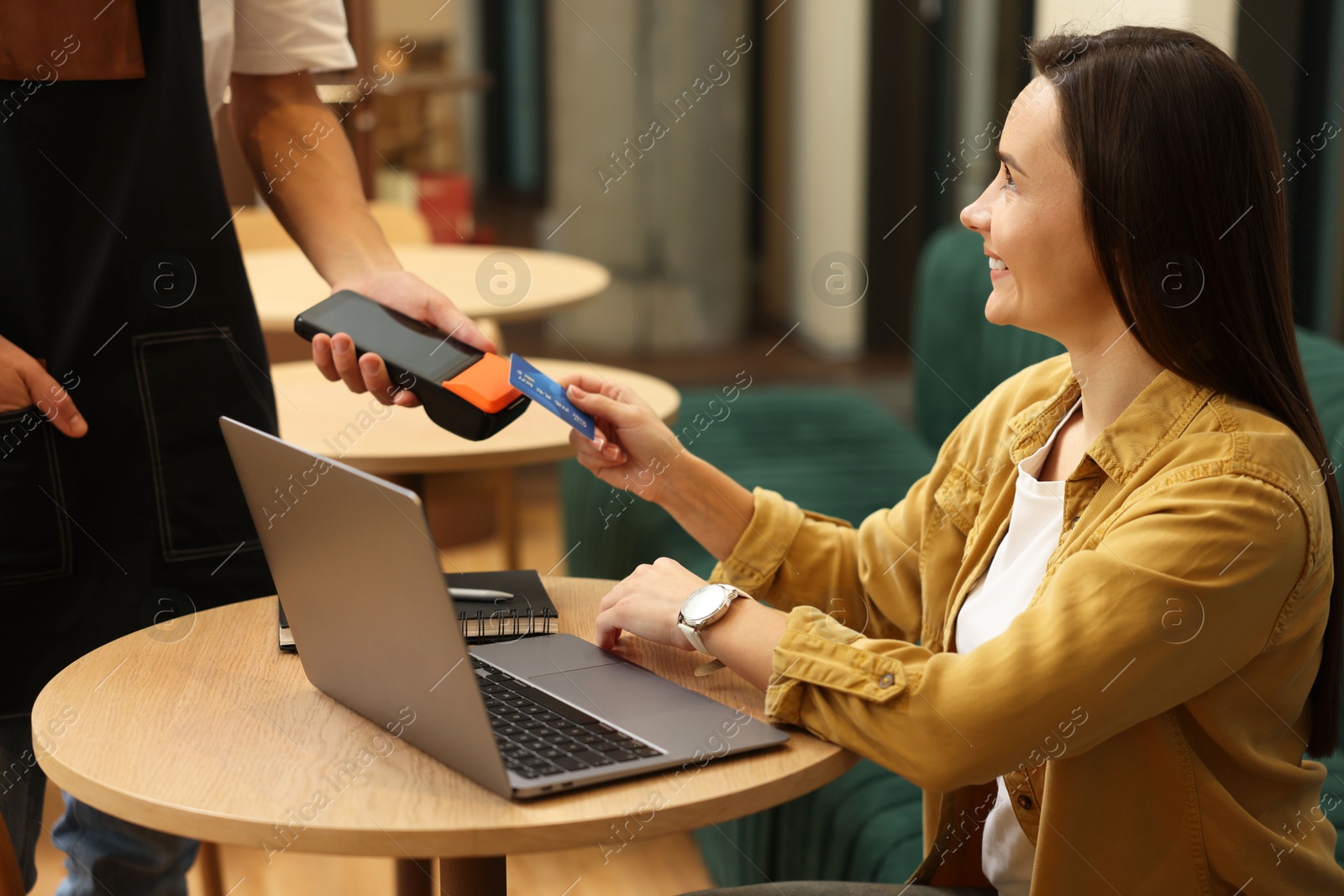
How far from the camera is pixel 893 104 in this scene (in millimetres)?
5473

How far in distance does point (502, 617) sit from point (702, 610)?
0.22 metres

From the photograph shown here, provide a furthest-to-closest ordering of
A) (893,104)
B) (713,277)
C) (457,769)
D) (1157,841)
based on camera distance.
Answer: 1. (713,277)
2. (893,104)
3. (1157,841)
4. (457,769)

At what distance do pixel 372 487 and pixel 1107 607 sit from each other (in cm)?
52

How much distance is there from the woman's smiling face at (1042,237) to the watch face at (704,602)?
336 mm

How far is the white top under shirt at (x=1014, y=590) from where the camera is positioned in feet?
3.92

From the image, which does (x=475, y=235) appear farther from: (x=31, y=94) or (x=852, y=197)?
(x=31, y=94)

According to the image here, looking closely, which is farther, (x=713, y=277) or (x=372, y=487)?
(x=713, y=277)

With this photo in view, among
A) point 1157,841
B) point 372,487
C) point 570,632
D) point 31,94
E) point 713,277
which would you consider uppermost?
point 31,94

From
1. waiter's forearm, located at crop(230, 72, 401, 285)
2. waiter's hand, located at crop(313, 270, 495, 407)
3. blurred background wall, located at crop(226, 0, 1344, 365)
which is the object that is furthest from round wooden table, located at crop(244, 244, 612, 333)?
blurred background wall, located at crop(226, 0, 1344, 365)

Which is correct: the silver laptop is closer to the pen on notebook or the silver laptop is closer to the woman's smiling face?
the pen on notebook

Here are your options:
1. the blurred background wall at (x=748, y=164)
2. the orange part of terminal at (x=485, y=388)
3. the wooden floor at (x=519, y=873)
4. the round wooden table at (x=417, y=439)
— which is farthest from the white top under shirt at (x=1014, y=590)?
the blurred background wall at (x=748, y=164)

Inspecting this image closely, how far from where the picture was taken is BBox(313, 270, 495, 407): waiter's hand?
1308 millimetres

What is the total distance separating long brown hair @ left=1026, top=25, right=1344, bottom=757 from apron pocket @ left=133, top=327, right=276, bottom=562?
0.81 metres

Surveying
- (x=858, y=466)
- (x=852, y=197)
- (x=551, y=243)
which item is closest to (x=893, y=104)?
(x=852, y=197)
